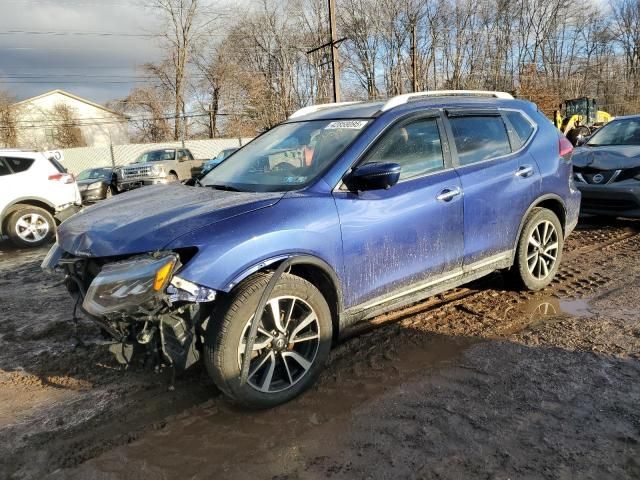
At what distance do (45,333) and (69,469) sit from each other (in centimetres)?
214

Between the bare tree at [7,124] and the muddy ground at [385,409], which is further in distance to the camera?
the bare tree at [7,124]

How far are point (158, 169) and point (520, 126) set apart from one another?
47.6ft

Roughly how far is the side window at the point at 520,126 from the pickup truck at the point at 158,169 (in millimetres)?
11868

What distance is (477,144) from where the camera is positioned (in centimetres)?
428

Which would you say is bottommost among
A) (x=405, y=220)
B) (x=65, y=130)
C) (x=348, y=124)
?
(x=405, y=220)

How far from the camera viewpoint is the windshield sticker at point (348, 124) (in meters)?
3.70

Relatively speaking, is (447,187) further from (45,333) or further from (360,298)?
(45,333)

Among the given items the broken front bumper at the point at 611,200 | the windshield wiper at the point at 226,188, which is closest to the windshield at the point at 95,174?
the broken front bumper at the point at 611,200

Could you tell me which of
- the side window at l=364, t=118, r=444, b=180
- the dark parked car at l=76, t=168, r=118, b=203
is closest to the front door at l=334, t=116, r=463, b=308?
the side window at l=364, t=118, r=444, b=180

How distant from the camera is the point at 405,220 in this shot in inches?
140

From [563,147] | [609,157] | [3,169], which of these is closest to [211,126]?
[3,169]

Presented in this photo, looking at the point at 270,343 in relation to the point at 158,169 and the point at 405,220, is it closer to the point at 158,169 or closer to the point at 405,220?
the point at 405,220

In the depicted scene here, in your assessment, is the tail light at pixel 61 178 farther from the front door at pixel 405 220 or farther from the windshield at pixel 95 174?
the windshield at pixel 95 174

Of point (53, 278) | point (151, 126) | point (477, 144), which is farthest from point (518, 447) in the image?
point (151, 126)
